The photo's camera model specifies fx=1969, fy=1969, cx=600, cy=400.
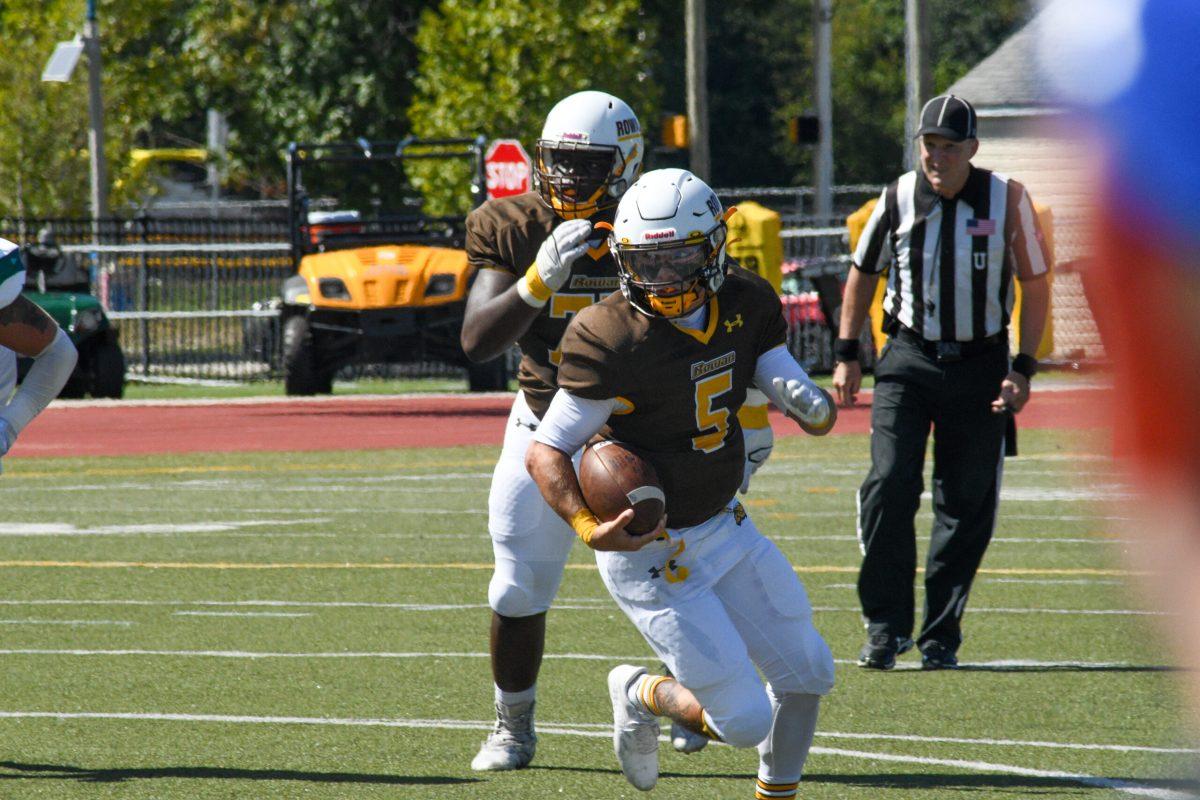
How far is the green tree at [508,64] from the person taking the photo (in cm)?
3014

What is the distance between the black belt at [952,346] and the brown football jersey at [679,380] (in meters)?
2.36

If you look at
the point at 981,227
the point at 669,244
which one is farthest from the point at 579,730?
the point at 981,227

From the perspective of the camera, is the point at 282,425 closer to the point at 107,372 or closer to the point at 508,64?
the point at 107,372

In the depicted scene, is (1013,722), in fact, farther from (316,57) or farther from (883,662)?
(316,57)

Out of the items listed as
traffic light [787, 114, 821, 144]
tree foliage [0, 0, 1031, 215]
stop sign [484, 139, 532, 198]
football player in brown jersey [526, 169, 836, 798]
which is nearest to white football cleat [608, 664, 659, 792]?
football player in brown jersey [526, 169, 836, 798]

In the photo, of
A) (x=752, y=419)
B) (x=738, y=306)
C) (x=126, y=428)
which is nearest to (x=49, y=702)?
(x=752, y=419)

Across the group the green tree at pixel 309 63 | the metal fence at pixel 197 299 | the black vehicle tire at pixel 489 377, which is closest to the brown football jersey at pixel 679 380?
the black vehicle tire at pixel 489 377

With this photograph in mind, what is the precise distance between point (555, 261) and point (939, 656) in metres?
2.83

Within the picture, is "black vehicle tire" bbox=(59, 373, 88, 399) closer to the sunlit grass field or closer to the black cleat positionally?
the sunlit grass field

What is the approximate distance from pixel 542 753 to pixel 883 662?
1.82 metres

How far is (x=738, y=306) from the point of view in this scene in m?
5.01

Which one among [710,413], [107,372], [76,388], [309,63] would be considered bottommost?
[76,388]

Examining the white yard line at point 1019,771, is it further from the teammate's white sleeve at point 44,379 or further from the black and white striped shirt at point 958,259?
the teammate's white sleeve at point 44,379

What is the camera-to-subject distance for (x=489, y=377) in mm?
21156
